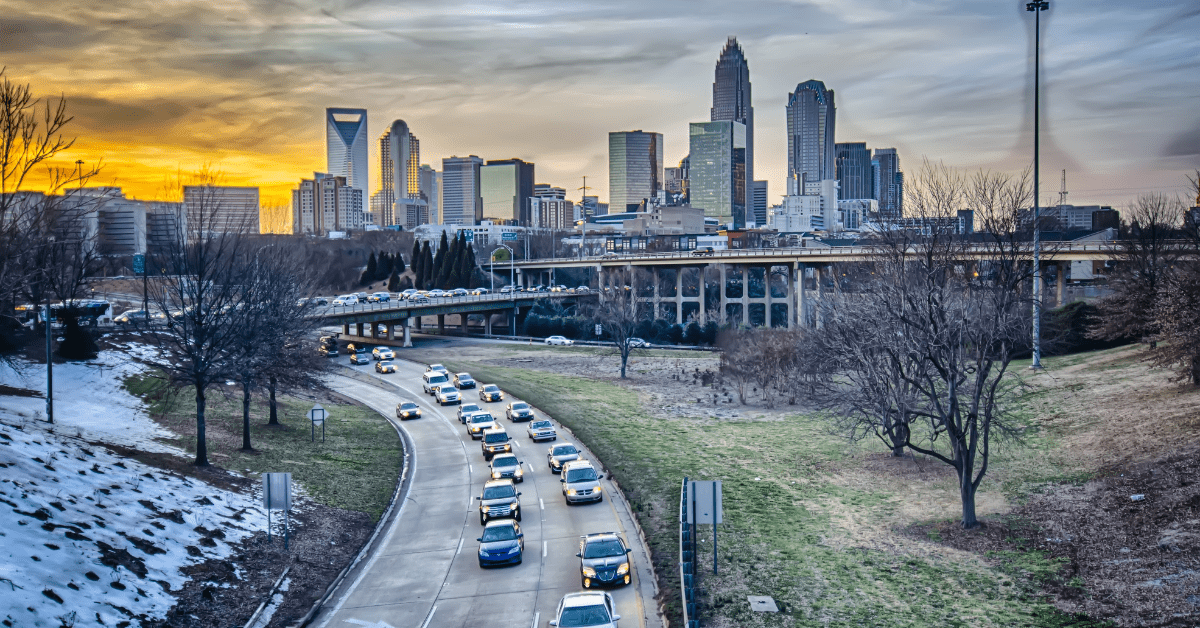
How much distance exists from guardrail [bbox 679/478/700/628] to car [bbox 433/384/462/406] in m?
30.9

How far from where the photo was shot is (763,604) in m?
18.0

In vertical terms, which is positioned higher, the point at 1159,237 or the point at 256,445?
the point at 1159,237

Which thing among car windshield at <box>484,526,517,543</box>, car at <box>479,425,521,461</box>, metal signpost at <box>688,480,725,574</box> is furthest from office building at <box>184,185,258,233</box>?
metal signpost at <box>688,480,725,574</box>

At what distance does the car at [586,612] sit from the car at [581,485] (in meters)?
10.2

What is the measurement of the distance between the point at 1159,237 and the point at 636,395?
31.6 m

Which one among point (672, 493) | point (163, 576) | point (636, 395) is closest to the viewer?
point (163, 576)

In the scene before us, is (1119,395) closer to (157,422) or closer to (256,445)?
(256,445)

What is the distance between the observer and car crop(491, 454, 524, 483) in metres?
31.4

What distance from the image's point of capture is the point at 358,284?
516 ft

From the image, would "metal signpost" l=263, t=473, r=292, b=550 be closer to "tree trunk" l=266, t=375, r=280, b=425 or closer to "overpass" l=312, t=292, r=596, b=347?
"tree trunk" l=266, t=375, r=280, b=425

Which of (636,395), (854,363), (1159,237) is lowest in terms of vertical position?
(636,395)

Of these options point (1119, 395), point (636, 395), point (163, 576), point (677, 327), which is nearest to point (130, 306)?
point (677, 327)

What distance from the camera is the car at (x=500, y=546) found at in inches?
846

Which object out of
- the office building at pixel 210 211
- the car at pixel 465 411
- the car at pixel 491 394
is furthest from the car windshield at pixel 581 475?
the car at pixel 491 394
